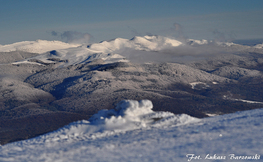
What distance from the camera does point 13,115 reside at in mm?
162500

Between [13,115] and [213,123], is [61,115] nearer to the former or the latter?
[13,115]

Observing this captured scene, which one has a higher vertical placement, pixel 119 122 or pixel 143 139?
pixel 119 122

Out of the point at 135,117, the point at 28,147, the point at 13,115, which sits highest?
the point at 135,117

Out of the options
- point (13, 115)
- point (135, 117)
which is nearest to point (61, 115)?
point (13, 115)

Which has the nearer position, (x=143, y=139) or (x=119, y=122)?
(x=143, y=139)

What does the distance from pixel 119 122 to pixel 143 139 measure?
21.2ft

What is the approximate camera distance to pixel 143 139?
111 feet

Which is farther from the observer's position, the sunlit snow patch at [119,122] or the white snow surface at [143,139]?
the sunlit snow patch at [119,122]

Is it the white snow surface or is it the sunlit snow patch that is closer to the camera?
the white snow surface

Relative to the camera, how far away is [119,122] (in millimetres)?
39469

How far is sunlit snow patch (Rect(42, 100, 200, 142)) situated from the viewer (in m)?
37.5

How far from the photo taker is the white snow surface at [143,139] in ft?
94.9

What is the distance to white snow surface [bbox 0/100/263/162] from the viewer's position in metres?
28.9

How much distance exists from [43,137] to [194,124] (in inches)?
726
